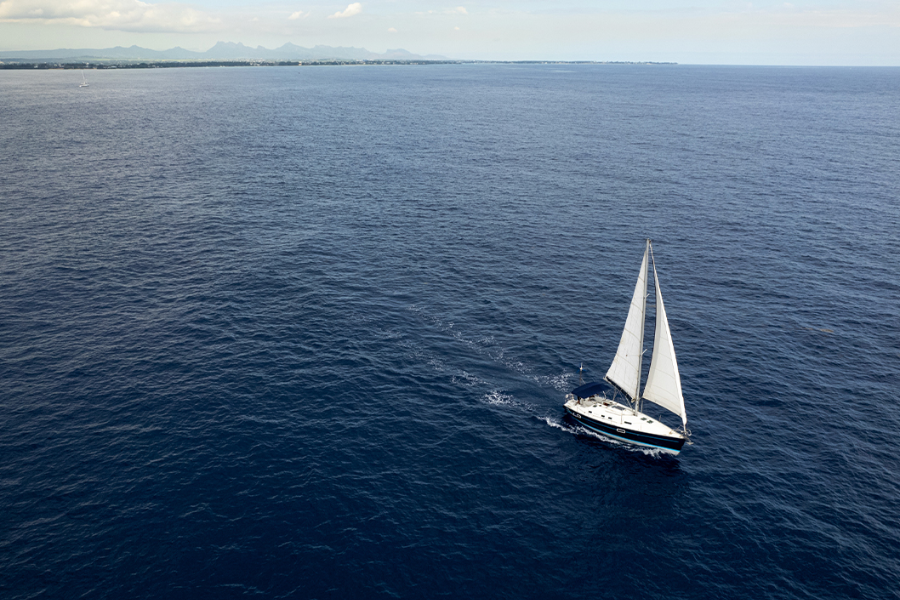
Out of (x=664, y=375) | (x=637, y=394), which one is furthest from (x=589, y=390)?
(x=664, y=375)

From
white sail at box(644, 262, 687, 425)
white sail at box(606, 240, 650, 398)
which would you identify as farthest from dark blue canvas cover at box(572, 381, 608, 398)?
white sail at box(644, 262, 687, 425)

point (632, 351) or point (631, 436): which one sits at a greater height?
point (632, 351)

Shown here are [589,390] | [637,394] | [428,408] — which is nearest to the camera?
[637,394]

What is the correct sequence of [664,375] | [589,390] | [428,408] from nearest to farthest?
[664,375] → [589,390] → [428,408]

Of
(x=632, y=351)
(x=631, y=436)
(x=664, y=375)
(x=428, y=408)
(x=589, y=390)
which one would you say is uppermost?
(x=632, y=351)

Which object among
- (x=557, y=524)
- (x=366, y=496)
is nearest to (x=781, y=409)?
(x=557, y=524)

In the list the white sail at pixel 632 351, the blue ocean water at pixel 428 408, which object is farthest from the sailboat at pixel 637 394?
the blue ocean water at pixel 428 408

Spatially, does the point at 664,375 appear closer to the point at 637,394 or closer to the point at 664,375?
the point at 664,375

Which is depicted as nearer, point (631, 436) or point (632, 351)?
point (631, 436)
